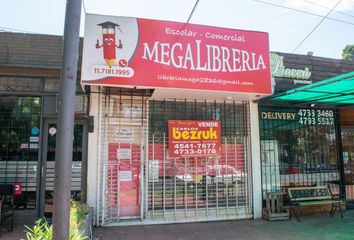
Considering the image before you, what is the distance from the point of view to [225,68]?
7.06m

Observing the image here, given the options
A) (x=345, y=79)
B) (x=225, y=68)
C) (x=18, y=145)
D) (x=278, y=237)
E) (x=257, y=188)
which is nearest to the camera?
(x=345, y=79)

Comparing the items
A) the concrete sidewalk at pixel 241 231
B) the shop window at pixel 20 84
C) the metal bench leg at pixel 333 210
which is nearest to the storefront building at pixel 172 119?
the concrete sidewalk at pixel 241 231

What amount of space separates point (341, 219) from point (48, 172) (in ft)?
24.7

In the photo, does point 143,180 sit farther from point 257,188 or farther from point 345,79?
point 345,79

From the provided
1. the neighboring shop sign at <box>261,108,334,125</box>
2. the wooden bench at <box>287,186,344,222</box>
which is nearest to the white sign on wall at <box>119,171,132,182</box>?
the neighboring shop sign at <box>261,108,334,125</box>

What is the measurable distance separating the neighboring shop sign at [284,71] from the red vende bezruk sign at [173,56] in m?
1.34

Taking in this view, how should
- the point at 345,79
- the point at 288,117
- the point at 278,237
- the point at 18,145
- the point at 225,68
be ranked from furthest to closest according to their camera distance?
the point at 288,117 → the point at 18,145 → the point at 225,68 → the point at 278,237 → the point at 345,79

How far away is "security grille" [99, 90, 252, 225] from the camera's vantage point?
7.64 m

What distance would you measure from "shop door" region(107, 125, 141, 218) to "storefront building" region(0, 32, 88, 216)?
695mm

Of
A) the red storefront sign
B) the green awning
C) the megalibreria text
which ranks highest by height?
the megalibreria text

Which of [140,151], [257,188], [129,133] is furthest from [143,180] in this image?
[257,188]

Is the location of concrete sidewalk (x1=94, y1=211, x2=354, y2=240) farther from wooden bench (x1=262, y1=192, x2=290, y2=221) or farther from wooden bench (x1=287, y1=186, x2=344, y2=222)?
wooden bench (x1=287, y1=186, x2=344, y2=222)

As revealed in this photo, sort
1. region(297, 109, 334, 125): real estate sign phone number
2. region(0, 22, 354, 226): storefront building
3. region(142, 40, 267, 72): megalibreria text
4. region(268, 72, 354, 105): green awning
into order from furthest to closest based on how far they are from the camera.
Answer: region(297, 109, 334, 125): real estate sign phone number < region(0, 22, 354, 226): storefront building < region(142, 40, 267, 72): megalibreria text < region(268, 72, 354, 105): green awning

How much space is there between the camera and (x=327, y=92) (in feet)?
23.5
